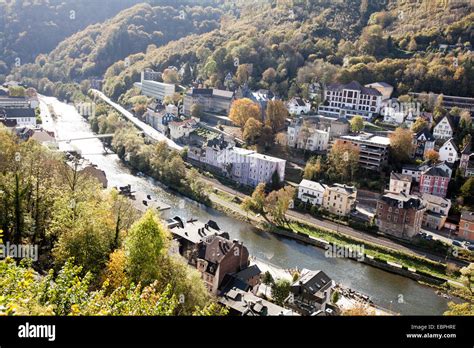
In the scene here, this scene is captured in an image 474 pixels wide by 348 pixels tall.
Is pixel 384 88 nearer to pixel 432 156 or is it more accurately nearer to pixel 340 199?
pixel 432 156

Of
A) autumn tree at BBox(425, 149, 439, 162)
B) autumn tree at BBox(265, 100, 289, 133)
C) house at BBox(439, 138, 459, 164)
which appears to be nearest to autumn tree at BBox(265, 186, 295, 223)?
autumn tree at BBox(425, 149, 439, 162)

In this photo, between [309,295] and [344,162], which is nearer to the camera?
[309,295]

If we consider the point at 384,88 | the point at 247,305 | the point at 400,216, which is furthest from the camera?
the point at 384,88

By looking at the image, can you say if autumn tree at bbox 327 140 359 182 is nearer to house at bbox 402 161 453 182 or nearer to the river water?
house at bbox 402 161 453 182

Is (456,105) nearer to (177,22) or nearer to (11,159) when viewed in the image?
(11,159)

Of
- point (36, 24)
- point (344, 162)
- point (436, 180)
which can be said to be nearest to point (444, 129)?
point (436, 180)

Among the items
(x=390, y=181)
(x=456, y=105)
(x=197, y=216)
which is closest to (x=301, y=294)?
(x=197, y=216)

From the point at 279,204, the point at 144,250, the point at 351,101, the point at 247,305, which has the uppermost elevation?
the point at 351,101
